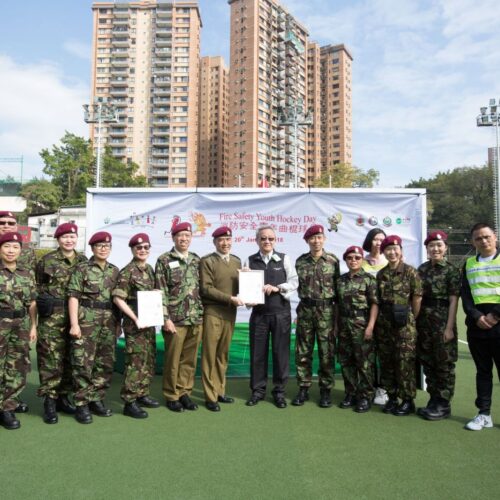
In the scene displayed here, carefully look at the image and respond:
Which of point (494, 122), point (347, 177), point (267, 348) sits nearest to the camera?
point (267, 348)

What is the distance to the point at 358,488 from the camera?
7.33ft

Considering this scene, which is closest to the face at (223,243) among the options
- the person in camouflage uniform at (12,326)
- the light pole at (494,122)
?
the person in camouflage uniform at (12,326)

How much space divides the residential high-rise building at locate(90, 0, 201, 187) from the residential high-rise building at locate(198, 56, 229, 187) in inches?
563

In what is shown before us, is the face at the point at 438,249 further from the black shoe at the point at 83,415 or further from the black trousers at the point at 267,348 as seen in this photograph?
the black shoe at the point at 83,415

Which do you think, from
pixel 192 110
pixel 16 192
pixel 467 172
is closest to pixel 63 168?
pixel 16 192

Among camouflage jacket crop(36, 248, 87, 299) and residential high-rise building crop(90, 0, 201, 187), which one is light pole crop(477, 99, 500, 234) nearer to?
camouflage jacket crop(36, 248, 87, 299)

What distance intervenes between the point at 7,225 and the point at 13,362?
1267mm

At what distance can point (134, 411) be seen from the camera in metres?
3.35

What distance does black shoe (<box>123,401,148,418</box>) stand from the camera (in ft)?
10.9

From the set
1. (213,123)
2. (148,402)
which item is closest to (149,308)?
(148,402)

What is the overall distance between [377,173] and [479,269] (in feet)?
150

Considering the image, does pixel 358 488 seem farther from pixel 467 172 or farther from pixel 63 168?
pixel 467 172

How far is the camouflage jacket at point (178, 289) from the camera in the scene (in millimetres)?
3508

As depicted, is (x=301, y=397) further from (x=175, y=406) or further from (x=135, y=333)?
(x=135, y=333)
